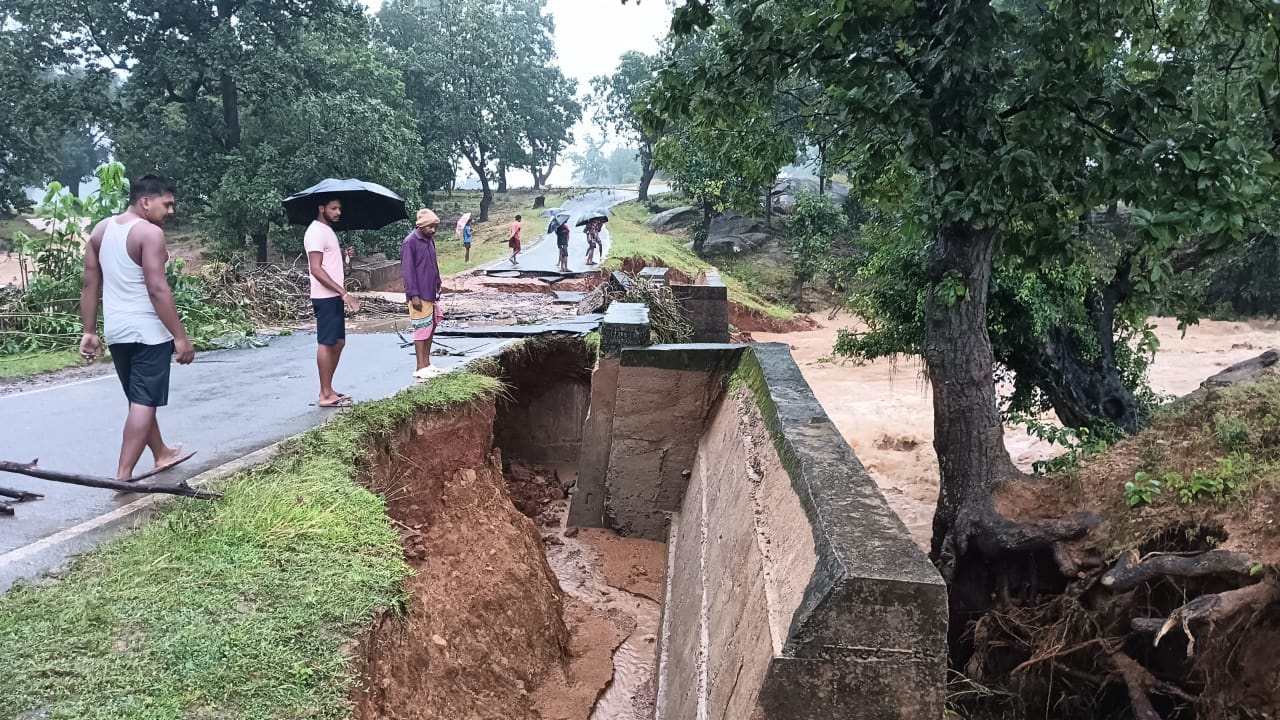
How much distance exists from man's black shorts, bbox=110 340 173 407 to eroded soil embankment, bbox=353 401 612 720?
4.40ft

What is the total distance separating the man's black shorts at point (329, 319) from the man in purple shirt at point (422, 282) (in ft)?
2.73

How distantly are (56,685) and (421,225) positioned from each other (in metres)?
5.24

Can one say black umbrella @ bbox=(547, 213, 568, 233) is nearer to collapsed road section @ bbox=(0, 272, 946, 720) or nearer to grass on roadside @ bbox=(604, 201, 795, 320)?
grass on roadside @ bbox=(604, 201, 795, 320)

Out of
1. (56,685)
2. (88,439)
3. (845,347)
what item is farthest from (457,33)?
(56,685)

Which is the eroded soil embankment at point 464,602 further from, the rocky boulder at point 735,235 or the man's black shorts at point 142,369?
the rocky boulder at point 735,235

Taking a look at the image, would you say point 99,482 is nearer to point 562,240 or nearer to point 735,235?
point 562,240

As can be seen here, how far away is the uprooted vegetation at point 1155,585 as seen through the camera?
4477 millimetres

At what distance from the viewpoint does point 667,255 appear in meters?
25.8

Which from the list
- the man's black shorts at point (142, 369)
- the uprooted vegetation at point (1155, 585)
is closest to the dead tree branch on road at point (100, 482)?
the man's black shorts at point (142, 369)

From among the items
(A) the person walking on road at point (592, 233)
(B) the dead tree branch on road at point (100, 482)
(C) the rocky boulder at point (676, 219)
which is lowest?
(B) the dead tree branch on road at point (100, 482)

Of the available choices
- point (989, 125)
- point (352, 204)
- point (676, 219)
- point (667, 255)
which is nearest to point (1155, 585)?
point (989, 125)

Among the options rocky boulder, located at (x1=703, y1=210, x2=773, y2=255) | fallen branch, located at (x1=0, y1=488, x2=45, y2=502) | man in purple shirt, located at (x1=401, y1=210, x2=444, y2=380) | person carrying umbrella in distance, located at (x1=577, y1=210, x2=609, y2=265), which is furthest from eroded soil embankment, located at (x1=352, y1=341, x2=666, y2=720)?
rocky boulder, located at (x1=703, y1=210, x2=773, y2=255)

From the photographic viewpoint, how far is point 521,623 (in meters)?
5.66

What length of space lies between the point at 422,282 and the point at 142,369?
2957 mm
